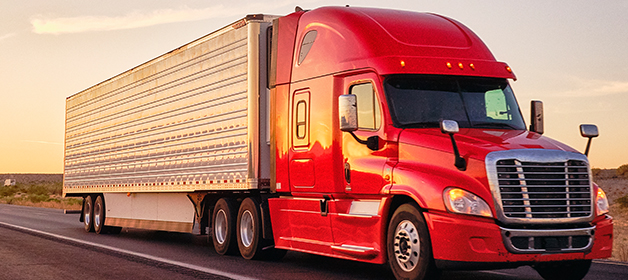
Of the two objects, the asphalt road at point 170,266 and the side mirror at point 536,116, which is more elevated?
the side mirror at point 536,116

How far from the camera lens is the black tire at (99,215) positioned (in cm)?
2044

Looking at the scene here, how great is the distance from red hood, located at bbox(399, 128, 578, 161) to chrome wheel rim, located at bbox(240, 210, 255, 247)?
4.39 metres

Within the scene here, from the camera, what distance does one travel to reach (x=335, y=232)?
10141 mm

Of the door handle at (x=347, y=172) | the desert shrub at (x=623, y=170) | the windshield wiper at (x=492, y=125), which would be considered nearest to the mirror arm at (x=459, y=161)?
the windshield wiper at (x=492, y=125)

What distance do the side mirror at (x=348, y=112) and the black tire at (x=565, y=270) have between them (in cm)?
272

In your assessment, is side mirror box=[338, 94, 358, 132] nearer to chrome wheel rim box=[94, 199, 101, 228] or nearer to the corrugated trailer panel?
the corrugated trailer panel

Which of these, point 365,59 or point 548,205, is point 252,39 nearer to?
point 365,59

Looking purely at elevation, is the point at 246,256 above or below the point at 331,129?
below

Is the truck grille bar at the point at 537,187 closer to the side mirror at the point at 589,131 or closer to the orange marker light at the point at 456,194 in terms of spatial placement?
the orange marker light at the point at 456,194

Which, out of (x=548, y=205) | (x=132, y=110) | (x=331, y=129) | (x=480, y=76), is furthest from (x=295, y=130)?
(x=132, y=110)

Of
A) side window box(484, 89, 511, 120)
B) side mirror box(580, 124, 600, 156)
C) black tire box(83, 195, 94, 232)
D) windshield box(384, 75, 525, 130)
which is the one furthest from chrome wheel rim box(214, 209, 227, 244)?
black tire box(83, 195, 94, 232)

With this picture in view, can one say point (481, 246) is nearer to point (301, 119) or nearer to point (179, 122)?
point (301, 119)

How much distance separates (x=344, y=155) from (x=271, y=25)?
355 centimetres

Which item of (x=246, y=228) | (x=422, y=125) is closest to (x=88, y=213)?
(x=246, y=228)
